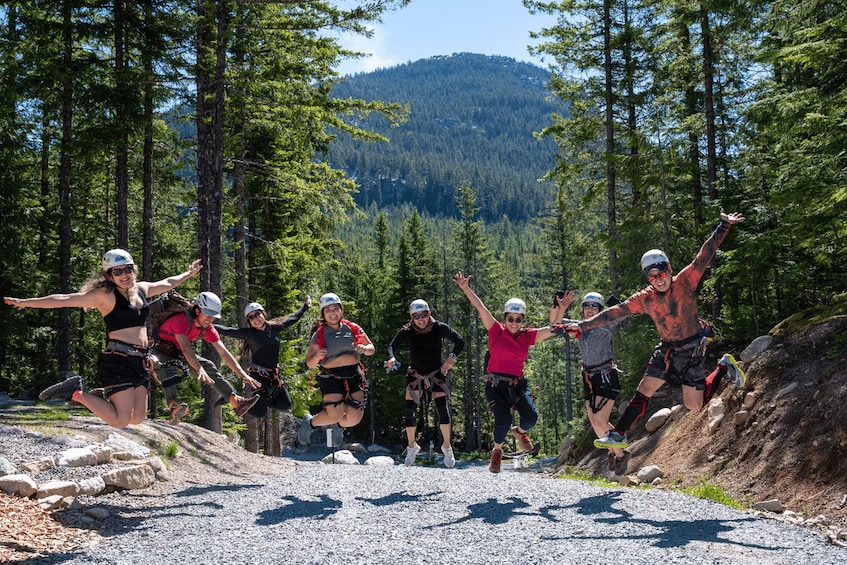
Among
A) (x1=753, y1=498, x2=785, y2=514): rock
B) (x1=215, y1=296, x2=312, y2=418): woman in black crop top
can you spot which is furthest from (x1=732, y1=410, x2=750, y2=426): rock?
(x1=215, y1=296, x2=312, y2=418): woman in black crop top

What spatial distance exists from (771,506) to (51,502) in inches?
360

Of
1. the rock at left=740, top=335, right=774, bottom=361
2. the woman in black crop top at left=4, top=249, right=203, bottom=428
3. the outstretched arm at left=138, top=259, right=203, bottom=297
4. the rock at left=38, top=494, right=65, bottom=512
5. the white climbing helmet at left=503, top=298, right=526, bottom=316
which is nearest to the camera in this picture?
the rock at left=38, top=494, right=65, bottom=512

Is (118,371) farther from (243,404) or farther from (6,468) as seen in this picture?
(243,404)

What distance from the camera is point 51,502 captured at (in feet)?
25.5

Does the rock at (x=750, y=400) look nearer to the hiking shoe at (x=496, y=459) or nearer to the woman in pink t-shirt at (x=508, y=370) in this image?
the woman in pink t-shirt at (x=508, y=370)

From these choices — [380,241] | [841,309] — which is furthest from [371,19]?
[380,241]

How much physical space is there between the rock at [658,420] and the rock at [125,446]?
37.2 feet

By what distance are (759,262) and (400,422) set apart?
3779 centimetres

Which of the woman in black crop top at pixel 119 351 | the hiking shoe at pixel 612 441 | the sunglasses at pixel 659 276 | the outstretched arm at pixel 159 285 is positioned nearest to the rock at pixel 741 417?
the hiking shoe at pixel 612 441

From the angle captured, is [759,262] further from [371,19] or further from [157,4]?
[157,4]

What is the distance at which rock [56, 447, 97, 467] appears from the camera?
9.20 m

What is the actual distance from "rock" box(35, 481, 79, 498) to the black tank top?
197 cm

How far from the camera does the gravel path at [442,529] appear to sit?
250 inches

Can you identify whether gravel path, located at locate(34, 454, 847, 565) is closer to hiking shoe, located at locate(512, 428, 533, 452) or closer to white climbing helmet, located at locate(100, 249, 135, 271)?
hiking shoe, located at locate(512, 428, 533, 452)
